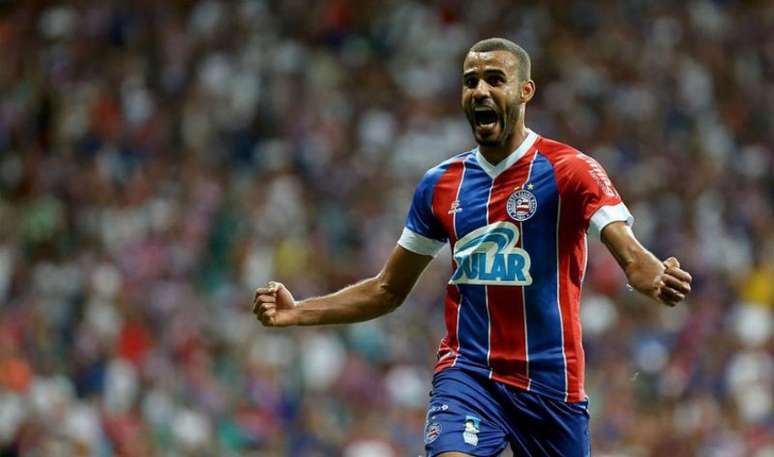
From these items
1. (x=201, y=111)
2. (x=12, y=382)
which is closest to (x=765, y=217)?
(x=201, y=111)

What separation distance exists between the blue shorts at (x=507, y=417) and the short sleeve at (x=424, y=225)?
61 centimetres

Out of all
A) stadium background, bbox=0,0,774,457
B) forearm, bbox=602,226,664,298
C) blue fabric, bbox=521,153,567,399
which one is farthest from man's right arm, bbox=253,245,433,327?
stadium background, bbox=0,0,774,457

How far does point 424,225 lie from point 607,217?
95cm

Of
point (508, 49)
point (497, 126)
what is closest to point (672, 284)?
point (497, 126)

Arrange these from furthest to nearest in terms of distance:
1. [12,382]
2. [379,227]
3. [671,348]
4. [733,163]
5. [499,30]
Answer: [499,30] → [733,163] → [379,227] → [671,348] → [12,382]

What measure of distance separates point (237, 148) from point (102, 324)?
275cm

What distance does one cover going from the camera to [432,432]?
5957 mm

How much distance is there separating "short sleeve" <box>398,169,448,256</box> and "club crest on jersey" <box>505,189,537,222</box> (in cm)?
42

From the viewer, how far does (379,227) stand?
43.7ft

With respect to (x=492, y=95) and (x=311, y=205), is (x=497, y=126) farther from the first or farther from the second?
(x=311, y=205)

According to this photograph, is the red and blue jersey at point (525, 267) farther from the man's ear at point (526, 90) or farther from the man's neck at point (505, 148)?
the man's ear at point (526, 90)

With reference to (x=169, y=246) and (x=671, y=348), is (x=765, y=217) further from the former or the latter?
(x=169, y=246)

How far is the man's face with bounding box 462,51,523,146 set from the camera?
6.03 m

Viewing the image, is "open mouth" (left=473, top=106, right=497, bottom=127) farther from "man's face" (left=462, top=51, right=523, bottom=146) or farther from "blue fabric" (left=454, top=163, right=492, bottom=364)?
"blue fabric" (left=454, top=163, right=492, bottom=364)
